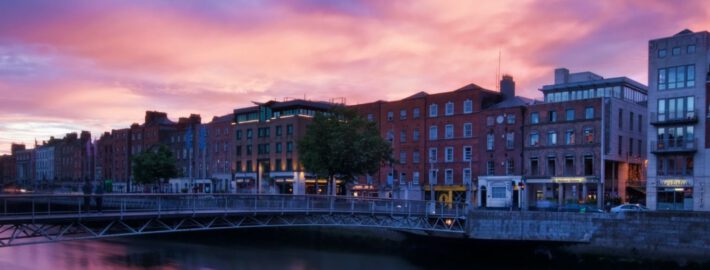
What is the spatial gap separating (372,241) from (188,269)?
17.9 m

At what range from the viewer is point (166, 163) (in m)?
92.8

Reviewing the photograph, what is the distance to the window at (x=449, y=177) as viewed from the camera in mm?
74725

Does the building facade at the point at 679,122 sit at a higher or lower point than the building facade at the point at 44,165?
higher

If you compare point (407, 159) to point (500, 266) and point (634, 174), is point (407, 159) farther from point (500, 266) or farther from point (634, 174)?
point (500, 266)

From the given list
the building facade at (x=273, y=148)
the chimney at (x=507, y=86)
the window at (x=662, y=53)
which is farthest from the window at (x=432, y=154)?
the window at (x=662, y=53)

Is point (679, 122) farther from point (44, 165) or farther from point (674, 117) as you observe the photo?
point (44, 165)

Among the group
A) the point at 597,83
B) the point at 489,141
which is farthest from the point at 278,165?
the point at 597,83

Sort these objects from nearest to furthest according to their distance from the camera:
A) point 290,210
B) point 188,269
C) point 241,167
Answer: point 290,210
point 188,269
point 241,167

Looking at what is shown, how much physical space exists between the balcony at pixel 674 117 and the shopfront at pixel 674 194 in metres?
4.82

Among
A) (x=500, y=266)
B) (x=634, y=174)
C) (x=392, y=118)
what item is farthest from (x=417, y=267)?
(x=392, y=118)

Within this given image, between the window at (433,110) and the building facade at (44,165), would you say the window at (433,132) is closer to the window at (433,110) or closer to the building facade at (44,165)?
the window at (433,110)

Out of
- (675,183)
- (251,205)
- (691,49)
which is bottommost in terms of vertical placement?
(251,205)

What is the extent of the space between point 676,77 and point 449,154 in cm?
2633

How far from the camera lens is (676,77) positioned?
55.7m
